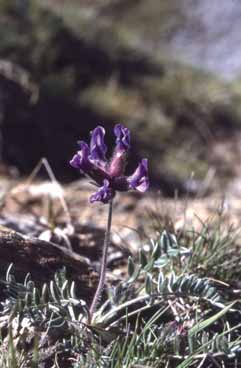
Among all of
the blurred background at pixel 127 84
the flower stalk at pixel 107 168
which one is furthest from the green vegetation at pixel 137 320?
the blurred background at pixel 127 84

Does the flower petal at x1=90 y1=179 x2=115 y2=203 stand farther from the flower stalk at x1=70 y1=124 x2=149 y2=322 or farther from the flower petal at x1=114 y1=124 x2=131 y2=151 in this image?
the flower petal at x1=114 y1=124 x2=131 y2=151

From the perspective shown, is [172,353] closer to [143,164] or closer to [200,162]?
[143,164]

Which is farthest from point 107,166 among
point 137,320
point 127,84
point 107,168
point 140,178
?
point 127,84

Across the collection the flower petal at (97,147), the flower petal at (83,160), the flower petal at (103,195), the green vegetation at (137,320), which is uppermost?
the flower petal at (97,147)

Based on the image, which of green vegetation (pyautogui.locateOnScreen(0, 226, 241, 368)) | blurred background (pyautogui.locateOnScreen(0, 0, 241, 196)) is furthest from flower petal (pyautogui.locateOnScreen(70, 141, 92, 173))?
blurred background (pyautogui.locateOnScreen(0, 0, 241, 196))

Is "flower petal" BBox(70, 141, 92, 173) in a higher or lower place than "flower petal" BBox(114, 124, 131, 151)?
lower

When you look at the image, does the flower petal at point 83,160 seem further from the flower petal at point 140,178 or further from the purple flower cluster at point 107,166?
the flower petal at point 140,178
